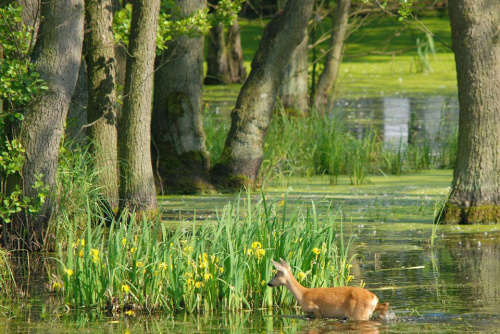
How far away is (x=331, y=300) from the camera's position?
5715 mm

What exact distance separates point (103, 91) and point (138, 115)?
0.52 meters

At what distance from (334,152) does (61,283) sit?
6.33m

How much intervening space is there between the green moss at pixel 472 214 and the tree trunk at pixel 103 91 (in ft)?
11.0

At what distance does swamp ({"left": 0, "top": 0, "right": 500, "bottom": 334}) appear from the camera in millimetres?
6070

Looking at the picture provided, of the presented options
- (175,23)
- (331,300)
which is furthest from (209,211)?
(331,300)

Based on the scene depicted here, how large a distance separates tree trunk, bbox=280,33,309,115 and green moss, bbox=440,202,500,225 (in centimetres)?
762

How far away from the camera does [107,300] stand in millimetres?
6191

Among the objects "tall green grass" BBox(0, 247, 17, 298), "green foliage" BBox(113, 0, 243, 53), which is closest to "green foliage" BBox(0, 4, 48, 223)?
"tall green grass" BBox(0, 247, 17, 298)

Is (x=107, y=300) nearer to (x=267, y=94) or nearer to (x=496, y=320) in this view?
(x=496, y=320)

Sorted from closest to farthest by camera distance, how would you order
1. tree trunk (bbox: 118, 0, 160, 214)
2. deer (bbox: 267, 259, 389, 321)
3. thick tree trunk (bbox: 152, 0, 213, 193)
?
deer (bbox: 267, 259, 389, 321)
tree trunk (bbox: 118, 0, 160, 214)
thick tree trunk (bbox: 152, 0, 213, 193)

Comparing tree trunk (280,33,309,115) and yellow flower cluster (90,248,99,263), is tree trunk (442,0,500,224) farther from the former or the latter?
tree trunk (280,33,309,115)

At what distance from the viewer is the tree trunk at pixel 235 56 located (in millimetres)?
26234

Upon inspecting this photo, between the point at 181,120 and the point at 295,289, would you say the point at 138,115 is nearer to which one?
the point at 181,120

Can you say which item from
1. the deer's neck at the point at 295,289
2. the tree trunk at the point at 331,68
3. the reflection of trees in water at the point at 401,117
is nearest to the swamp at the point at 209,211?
the deer's neck at the point at 295,289
